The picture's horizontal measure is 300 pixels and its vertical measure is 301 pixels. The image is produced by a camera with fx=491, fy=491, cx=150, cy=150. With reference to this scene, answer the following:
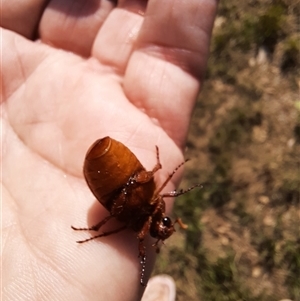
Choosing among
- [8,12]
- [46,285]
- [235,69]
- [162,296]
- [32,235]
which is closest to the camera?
[46,285]

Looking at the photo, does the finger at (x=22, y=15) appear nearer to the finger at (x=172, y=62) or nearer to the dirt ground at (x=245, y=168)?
the finger at (x=172, y=62)

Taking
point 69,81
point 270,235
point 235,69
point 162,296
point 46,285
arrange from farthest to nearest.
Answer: point 235,69 < point 270,235 < point 162,296 < point 69,81 < point 46,285

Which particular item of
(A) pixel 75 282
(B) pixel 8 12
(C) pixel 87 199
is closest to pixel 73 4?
(B) pixel 8 12

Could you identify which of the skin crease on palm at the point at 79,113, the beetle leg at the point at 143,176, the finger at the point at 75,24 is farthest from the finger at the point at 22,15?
the beetle leg at the point at 143,176

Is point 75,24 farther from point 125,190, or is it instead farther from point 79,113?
point 125,190

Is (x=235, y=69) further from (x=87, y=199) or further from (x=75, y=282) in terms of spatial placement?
(x=75, y=282)

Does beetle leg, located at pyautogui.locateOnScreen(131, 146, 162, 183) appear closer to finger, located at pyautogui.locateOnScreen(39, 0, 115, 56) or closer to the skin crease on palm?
the skin crease on palm

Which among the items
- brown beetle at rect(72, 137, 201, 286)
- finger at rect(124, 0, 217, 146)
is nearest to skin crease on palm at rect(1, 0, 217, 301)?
finger at rect(124, 0, 217, 146)

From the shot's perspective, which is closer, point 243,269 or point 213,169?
point 243,269
